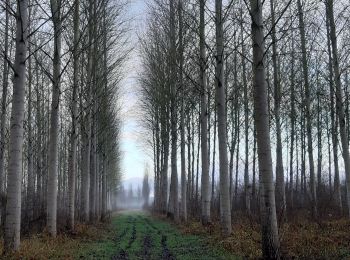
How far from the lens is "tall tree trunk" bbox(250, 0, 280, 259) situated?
700 cm

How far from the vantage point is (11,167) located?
7797 mm

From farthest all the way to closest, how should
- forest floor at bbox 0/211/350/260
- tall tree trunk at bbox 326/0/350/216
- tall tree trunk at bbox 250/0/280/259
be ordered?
tall tree trunk at bbox 326/0/350/216, forest floor at bbox 0/211/350/260, tall tree trunk at bbox 250/0/280/259

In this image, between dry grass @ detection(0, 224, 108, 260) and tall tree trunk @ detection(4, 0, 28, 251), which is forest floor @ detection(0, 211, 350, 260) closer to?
dry grass @ detection(0, 224, 108, 260)

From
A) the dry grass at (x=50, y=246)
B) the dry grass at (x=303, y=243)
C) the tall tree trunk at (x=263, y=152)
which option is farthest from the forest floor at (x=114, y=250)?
the tall tree trunk at (x=263, y=152)

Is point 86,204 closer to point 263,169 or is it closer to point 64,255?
point 64,255

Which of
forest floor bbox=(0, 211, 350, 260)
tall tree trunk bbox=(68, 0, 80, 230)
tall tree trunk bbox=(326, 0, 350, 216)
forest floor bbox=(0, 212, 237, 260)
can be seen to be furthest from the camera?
tall tree trunk bbox=(68, 0, 80, 230)

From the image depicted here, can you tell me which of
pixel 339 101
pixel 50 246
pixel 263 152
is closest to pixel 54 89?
pixel 50 246

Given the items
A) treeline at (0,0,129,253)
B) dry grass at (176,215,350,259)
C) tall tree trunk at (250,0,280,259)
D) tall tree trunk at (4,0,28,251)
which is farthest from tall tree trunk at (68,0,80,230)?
tall tree trunk at (250,0,280,259)

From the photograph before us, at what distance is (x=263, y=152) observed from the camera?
725 centimetres

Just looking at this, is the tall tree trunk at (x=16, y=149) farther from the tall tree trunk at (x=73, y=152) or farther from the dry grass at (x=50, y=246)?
the tall tree trunk at (x=73, y=152)

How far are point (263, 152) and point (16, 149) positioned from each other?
176 inches

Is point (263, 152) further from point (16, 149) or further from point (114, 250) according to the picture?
point (114, 250)

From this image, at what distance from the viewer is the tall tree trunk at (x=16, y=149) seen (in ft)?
25.2

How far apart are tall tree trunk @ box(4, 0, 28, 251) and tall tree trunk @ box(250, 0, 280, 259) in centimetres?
436
